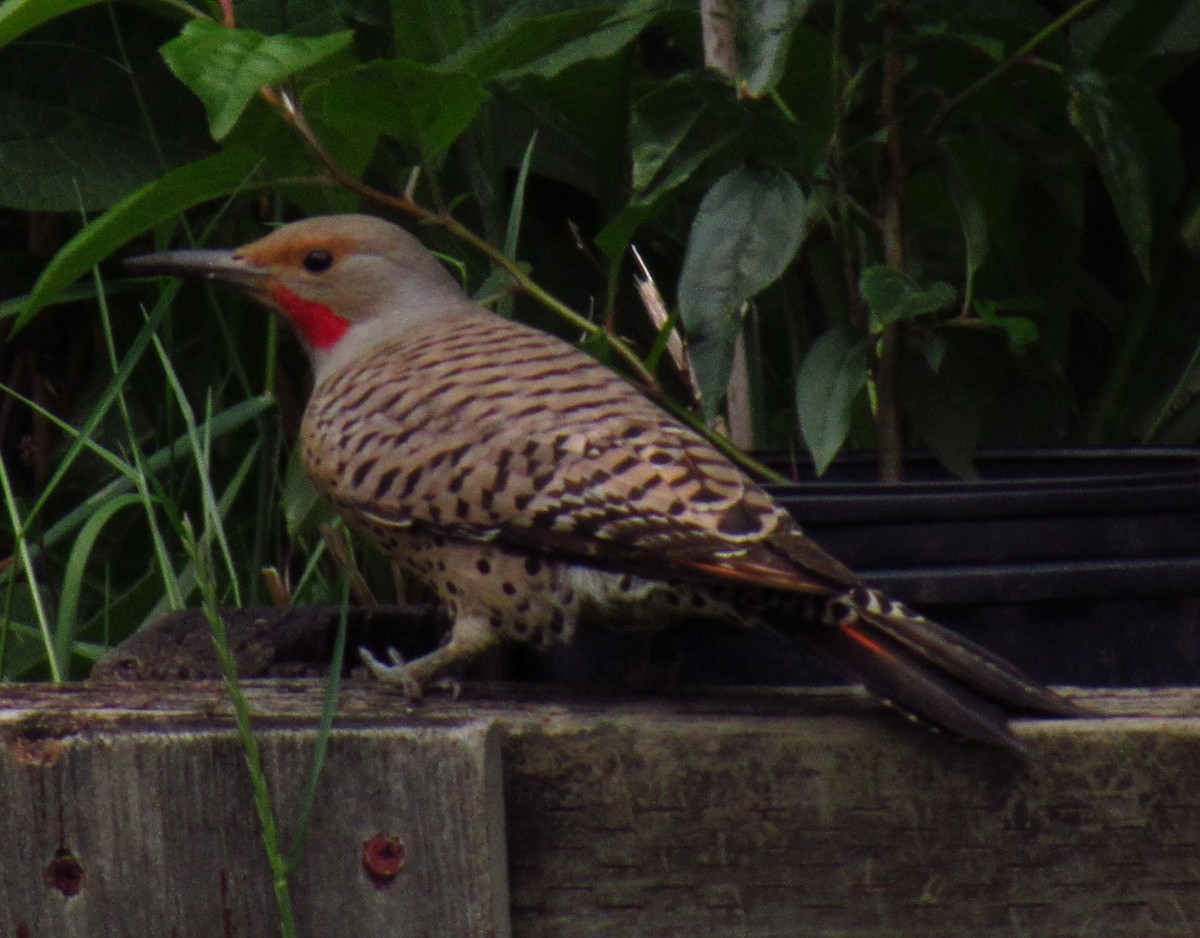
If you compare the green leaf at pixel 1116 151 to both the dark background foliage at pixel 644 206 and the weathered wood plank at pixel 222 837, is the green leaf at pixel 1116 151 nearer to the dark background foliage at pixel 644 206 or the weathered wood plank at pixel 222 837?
the dark background foliage at pixel 644 206

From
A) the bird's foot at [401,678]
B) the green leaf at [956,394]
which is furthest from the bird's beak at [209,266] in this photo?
the green leaf at [956,394]

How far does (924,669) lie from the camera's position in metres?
1.73

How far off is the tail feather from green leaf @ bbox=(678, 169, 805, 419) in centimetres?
50

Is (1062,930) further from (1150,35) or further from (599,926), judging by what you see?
(1150,35)

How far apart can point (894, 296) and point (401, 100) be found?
2.08ft

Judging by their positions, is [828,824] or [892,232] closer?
[828,824]

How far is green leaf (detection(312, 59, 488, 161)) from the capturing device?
222cm

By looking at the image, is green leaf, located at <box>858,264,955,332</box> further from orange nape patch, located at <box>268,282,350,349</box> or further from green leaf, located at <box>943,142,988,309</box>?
orange nape patch, located at <box>268,282,350,349</box>

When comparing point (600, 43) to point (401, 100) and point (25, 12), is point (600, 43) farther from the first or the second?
point (25, 12)

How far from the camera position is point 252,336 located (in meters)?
3.41

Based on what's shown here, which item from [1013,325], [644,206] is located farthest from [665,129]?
[1013,325]

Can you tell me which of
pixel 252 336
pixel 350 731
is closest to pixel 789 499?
pixel 350 731

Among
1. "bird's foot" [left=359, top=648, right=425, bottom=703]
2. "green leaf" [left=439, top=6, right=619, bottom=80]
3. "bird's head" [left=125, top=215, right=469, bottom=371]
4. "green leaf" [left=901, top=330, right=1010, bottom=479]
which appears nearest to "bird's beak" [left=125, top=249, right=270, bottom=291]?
"bird's head" [left=125, top=215, right=469, bottom=371]

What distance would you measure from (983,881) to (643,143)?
1104 mm
